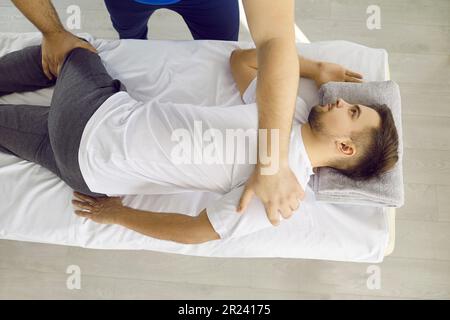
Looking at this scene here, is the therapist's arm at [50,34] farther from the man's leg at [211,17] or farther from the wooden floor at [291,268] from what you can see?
the wooden floor at [291,268]

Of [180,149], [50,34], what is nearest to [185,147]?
[180,149]

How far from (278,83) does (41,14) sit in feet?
2.34

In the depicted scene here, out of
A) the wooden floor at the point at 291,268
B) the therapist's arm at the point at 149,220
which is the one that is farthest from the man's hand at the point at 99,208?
the wooden floor at the point at 291,268

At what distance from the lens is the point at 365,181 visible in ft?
3.51

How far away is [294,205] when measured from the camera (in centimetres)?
97

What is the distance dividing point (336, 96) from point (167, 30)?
3.21 feet

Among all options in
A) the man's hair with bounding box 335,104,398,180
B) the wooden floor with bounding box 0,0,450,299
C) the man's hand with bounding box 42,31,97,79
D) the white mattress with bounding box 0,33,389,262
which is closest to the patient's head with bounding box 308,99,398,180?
the man's hair with bounding box 335,104,398,180

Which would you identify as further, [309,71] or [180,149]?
[309,71]

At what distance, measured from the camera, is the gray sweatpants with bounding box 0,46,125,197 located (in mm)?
1058

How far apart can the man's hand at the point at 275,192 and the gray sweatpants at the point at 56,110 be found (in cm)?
47

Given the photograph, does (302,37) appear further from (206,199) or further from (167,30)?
(206,199)

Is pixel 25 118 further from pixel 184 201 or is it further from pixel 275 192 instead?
pixel 275 192
